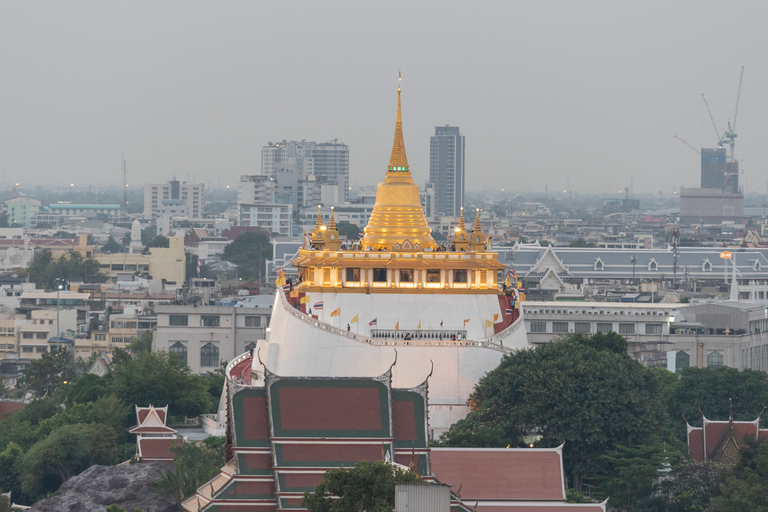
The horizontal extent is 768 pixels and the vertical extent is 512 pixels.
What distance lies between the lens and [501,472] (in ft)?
251

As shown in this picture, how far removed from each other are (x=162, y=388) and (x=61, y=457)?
1215cm

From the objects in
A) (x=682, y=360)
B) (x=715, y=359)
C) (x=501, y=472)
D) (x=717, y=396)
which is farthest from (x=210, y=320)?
(x=501, y=472)

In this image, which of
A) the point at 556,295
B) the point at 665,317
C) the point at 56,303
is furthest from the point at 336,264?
the point at 56,303

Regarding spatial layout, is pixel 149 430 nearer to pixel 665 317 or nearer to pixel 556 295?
pixel 665 317

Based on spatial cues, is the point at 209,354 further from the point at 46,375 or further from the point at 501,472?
the point at 501,472

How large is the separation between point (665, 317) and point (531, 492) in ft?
206

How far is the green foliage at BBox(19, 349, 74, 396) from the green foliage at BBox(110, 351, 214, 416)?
928 inches

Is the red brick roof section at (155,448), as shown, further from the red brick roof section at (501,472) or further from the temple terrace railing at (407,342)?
the red brick roof section at (501,472)

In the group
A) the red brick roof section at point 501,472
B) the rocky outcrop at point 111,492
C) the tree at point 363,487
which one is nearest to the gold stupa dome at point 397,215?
the rocky outcrop at point 111,492

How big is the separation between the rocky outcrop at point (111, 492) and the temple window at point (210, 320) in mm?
58389

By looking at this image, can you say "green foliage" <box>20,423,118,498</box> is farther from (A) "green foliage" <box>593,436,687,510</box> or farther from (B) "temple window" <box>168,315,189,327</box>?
(B) "temple window" <box>168,315,189,327</box>

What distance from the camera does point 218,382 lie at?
4481 inches

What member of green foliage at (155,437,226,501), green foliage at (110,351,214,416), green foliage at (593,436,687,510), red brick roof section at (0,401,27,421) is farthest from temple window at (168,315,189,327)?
green foliage at (593,436,687,510)

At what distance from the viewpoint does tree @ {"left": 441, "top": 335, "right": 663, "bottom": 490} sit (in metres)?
86.1
